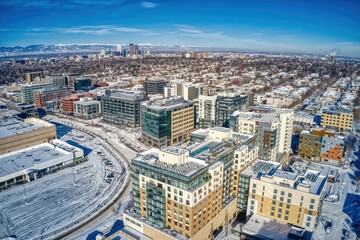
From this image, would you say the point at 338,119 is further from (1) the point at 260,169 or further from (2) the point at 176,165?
(2) the point at 176,165

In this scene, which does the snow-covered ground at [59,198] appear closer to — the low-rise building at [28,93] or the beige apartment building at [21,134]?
the beige apartment building at [21,134]

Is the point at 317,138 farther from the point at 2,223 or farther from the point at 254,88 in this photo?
the point at 254,88

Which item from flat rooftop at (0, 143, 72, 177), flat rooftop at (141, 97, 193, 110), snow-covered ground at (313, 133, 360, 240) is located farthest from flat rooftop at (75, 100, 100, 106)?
snow-covered ground at (313, 133, 360, 240)

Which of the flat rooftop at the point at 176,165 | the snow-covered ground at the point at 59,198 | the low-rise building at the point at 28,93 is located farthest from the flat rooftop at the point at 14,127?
the low-rise building at the point at 28,93

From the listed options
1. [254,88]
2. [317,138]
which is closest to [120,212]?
[317,138]

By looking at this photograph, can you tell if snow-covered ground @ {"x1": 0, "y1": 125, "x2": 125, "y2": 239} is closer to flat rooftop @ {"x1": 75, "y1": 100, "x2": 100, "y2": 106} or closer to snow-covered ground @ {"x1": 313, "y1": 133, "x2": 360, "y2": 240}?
snow-covered ground @ {"x1": 313, "y1": 133, "x2": 360, "y2": 240}

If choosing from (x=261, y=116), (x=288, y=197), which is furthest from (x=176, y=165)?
(x=261, y=116)
